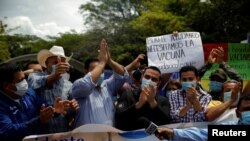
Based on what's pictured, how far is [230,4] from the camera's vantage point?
24.1 m

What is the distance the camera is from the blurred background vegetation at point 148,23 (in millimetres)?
24297

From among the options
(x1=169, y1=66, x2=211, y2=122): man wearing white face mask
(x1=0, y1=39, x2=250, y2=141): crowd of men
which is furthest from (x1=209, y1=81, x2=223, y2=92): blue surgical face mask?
(x1=169, y1=66, x2=211, y2=122): man wearing white face mask

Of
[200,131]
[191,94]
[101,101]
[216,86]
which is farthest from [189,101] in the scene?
[101,101]

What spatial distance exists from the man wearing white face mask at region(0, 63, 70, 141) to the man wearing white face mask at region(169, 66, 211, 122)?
1.17 meters

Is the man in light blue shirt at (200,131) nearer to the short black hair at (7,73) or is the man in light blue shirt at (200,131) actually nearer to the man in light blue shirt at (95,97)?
the man in light blue shirt at (95,97)

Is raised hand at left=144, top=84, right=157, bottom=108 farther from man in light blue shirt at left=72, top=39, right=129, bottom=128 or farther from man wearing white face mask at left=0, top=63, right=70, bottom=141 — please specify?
man wearing white face mask at left=0, top=63, right=70, bottom=141

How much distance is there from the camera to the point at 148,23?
1125 inches

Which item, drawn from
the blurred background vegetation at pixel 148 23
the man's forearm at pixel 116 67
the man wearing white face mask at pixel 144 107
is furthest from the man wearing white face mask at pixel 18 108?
the blurred background vegetation at pixel 148 23

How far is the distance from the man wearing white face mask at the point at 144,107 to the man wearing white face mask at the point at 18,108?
0.71 meters

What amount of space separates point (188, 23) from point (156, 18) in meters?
2.20

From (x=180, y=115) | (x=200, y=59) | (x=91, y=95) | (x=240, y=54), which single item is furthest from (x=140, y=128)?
(x=240, y=54)

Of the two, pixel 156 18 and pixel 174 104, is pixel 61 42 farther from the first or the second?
pixel 174 104

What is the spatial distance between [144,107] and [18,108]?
4.16 feet

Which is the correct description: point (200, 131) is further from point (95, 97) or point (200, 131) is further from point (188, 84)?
point (95, 97)
